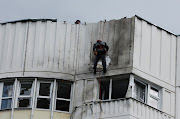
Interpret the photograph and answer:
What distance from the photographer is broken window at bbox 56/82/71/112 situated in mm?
43062

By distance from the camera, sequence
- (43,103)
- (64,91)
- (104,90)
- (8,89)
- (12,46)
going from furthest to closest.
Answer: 1. (12,46)
2. (8,89)
3. (64,91)
4. (104,90)
5. (43,103)

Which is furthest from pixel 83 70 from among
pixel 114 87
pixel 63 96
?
pixel 114 87

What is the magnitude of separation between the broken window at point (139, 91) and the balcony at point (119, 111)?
2.94 ft

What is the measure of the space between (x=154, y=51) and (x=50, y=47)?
17.6ft

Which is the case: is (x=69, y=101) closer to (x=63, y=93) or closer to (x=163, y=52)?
(x=63, y=93)

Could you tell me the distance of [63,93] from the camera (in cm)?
4341

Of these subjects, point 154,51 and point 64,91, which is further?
point 154,51

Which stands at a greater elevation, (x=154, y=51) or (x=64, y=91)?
(x=154, y=51)

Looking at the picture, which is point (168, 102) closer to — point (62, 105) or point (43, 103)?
point (62, 105)

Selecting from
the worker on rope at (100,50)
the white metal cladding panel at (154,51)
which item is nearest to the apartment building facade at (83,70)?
the white metal cladding panel at (154,51)

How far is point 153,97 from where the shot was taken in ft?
141

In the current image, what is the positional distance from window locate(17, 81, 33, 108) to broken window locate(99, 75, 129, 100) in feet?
12.0

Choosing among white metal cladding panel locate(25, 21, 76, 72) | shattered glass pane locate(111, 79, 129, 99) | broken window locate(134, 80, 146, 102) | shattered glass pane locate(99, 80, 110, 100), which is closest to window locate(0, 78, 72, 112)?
white metal cladding panel locate(25, 21, 76, 72)

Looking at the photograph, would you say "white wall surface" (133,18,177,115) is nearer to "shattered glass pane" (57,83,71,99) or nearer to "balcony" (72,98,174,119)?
"balcony" (72,98,174,119)
